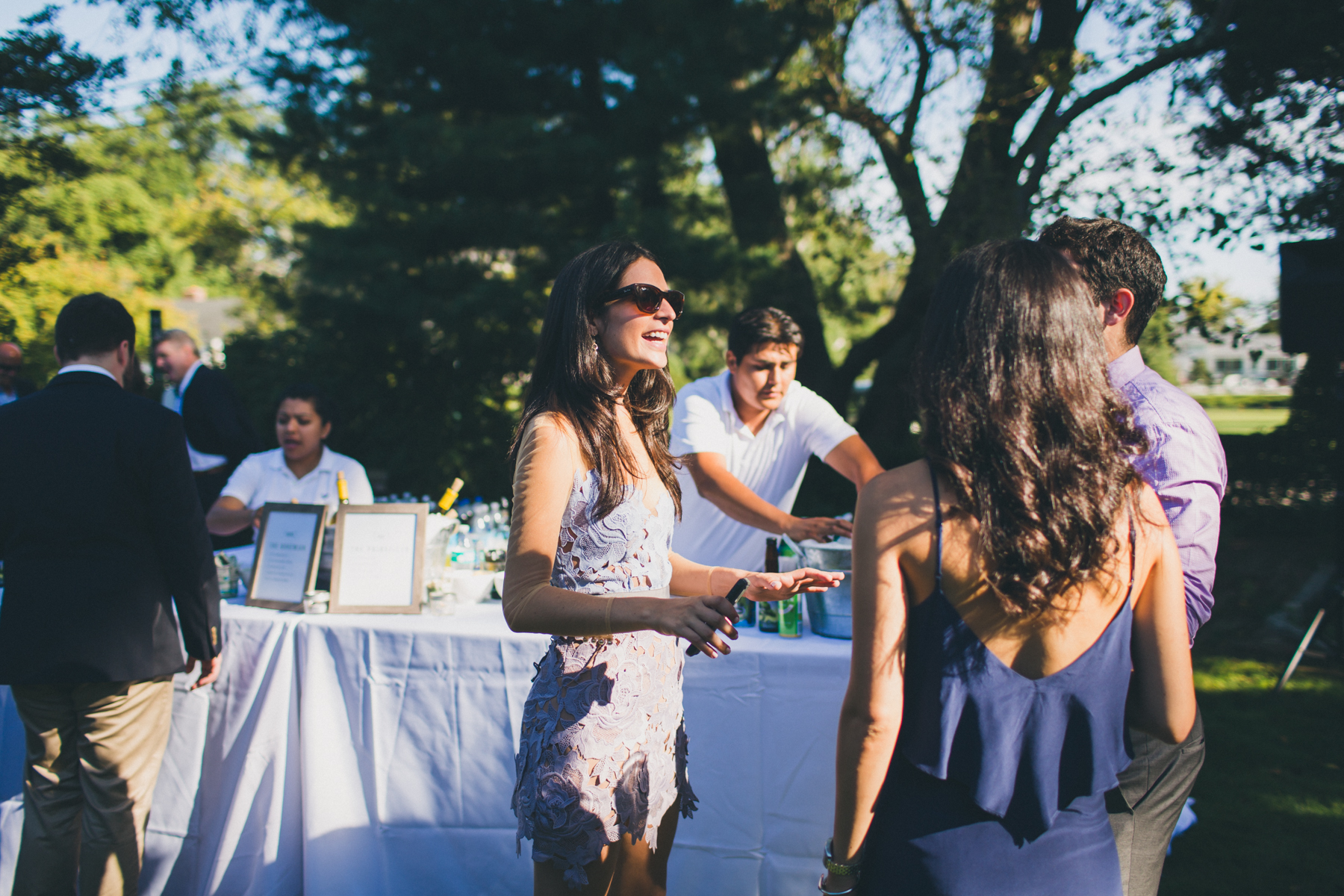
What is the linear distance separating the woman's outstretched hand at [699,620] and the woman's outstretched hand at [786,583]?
0.39 m

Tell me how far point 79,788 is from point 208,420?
2.40 m

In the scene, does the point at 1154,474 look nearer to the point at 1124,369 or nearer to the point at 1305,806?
the point at 1124,369

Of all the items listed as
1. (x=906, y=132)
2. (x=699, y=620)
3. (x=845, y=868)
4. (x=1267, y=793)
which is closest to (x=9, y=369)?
(x=699, y=620)

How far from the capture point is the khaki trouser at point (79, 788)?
2.09 meters

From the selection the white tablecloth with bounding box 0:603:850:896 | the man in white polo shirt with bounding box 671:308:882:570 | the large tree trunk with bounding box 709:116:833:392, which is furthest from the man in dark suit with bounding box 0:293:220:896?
the large tree trunk with bounding box 709:116:833:392

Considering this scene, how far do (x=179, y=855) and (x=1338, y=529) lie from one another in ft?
21.0

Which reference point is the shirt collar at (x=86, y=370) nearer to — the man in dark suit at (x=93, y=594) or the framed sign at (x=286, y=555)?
the man in dark suit at (x=93, y=594)

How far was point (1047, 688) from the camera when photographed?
3.58 ft

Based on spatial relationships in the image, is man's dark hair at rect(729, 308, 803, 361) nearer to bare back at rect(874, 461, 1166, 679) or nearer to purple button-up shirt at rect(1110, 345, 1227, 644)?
purple button-up shirt at rect(1110, 345, 1227, 644)

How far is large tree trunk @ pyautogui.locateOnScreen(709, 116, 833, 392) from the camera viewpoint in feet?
23.5

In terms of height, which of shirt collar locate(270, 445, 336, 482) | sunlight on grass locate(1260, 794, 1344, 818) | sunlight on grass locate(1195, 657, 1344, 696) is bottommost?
sunlight on grass locate(1260, 794, 1344, 818)

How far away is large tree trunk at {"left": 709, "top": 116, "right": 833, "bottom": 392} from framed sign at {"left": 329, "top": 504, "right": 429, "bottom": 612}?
4.95m

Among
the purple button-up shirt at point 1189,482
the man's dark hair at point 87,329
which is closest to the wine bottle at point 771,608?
the purple button-up shirt at point 1189,482

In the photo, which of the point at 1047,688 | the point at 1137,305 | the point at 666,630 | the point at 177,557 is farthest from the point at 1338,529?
the point at 177,557
